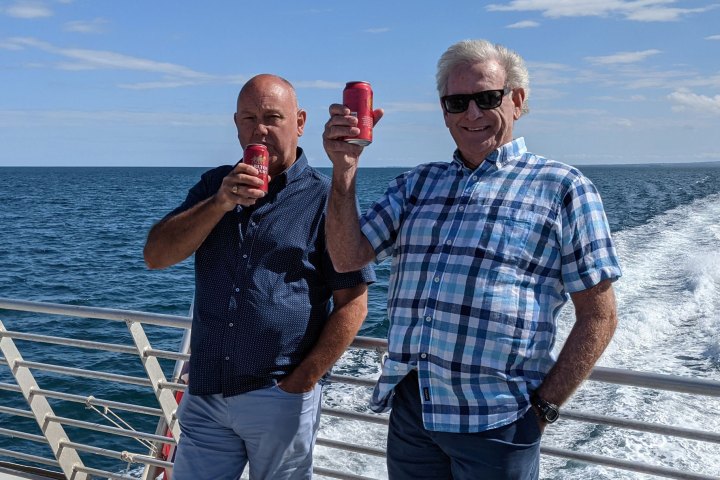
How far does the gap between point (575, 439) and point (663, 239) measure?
12.9 m

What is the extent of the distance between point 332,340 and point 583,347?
2.34ft

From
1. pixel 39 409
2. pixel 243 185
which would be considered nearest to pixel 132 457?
pixel 39 409

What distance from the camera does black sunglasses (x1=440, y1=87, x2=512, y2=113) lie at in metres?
1.89

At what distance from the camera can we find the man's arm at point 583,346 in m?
1.78

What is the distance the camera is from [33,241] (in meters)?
28.7

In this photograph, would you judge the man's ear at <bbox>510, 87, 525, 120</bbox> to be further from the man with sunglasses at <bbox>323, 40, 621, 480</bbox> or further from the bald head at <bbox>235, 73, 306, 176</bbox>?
the bald head at <bbox>235, 73, 306, 176</bbox>

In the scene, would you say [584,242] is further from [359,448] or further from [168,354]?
[168,354]

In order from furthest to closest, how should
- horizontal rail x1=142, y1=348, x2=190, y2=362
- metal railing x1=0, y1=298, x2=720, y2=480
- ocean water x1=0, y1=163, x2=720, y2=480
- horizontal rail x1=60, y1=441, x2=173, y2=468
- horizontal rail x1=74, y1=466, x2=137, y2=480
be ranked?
ocean water x1=0, y1=163, x2=720, y2=480 → horizontal rail x1=74, y1=466, x2=137, y2=480 → horizontal rail x1=60, y1=441, x2=173, y2=468 → horizontal rail x1=142, y1=348, x2=190, y2=362 → metal railing x1=0, y1=298, x2=720, y2=480

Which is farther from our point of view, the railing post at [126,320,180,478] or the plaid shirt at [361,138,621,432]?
the railing post at [126,320,180,478]

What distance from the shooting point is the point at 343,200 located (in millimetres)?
1957

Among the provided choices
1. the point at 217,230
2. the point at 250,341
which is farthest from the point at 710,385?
the point at 217,230

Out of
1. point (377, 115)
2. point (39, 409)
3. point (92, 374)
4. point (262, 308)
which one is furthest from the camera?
point (39, 409)

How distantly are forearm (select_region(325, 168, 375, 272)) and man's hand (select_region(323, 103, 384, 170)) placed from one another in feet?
0.21

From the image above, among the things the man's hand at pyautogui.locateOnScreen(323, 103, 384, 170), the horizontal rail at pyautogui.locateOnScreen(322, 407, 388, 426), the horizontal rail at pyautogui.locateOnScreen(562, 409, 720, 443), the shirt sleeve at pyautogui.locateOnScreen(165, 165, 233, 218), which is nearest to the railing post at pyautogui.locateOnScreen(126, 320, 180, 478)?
the horizontal rail at pyautogui.locateOnScreen(322, 407, 388, 426)
